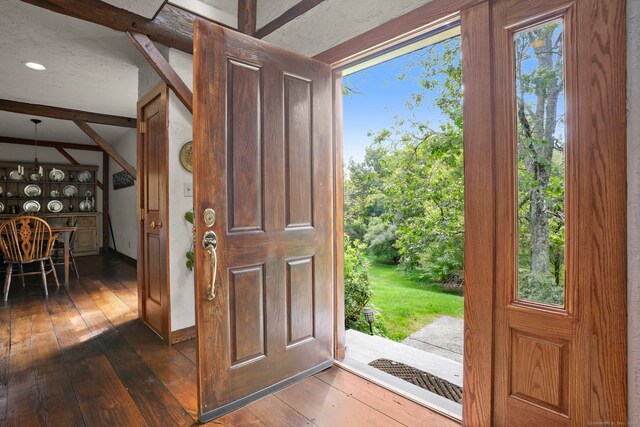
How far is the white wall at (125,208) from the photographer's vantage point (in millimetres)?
6227

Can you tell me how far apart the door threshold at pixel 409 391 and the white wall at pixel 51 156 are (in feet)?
24.8

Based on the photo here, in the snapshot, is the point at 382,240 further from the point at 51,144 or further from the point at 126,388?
the point at 51,144

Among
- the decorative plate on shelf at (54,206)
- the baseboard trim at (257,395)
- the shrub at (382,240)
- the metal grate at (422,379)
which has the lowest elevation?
the metal grate at (422,379)

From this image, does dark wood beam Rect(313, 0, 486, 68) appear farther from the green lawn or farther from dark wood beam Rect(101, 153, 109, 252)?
dark wood beam Rect(101, 153, 109, 252)

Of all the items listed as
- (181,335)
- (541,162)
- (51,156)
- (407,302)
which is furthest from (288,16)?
(51,156)

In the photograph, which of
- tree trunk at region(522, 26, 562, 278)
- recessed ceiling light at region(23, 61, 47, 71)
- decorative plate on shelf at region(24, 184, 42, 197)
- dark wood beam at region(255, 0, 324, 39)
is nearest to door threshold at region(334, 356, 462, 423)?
tree trunk at region(522, 26, 562, 278)

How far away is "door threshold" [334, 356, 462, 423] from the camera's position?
5.57 feet

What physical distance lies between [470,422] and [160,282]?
8.16ft

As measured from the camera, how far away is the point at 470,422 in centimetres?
151

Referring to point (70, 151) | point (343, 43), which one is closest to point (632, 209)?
point (343, 43)

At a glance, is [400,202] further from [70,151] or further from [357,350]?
[70,151]

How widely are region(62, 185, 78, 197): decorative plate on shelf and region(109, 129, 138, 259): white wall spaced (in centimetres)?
69

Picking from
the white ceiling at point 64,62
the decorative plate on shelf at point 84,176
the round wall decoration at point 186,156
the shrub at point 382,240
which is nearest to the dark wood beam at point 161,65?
the round wall decoration at point 186,156

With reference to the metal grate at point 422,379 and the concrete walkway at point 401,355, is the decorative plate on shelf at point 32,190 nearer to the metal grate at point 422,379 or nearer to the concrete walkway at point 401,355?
the concrete walkway at point 401,355
